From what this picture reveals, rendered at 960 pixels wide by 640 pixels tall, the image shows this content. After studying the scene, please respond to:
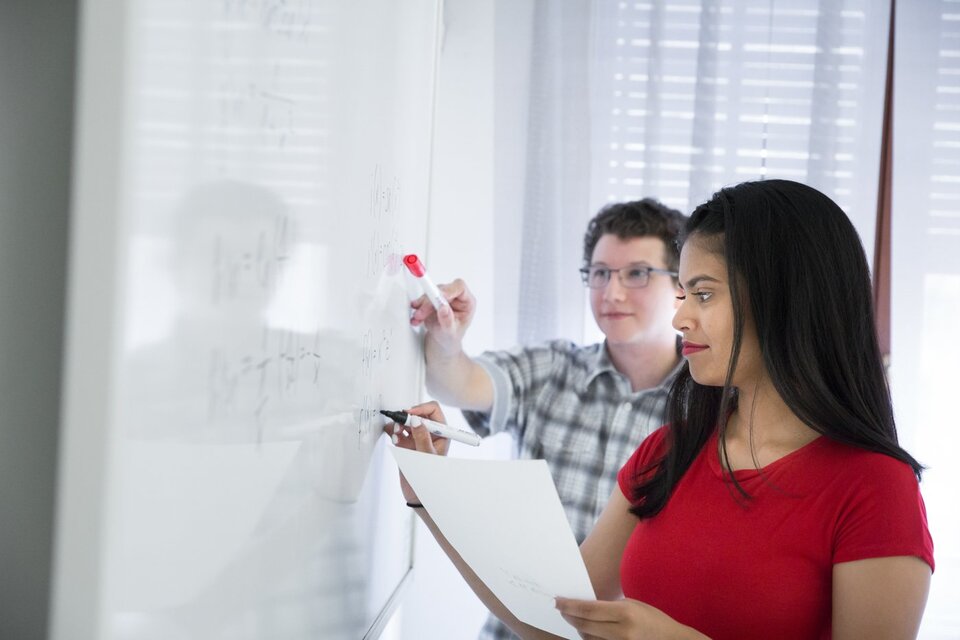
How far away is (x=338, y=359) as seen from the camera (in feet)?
2.67

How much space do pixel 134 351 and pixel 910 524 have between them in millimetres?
810

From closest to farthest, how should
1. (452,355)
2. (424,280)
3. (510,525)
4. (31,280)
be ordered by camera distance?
(31,280) → (510,525) → (424,280) → (452,355)

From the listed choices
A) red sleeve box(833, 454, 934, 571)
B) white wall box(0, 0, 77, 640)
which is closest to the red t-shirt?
red sleeve box(833, 454, 934, 571)

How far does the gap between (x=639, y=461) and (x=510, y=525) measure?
0.39 meters

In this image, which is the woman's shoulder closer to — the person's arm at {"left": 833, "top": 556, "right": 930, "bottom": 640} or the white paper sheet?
the person's arm at {"left": 833, "top": 556, "right": 930, "bottom": 640}

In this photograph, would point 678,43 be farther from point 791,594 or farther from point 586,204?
point 791,594

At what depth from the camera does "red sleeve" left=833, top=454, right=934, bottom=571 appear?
2.90ft

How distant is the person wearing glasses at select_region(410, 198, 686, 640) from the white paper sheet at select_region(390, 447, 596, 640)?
26.5 inches

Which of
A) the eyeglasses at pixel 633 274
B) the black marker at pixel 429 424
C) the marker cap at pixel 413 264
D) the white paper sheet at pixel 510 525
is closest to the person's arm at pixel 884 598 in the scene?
the white paper sheet at pixel 510 525

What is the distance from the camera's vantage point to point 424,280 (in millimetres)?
1258

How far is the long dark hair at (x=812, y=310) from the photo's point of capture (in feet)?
3.18

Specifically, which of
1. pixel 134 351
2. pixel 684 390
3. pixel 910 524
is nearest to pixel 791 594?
pixel 910 524

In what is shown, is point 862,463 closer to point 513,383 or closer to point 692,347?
point 692,347

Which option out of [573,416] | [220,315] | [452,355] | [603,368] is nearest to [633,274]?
[603,368]
